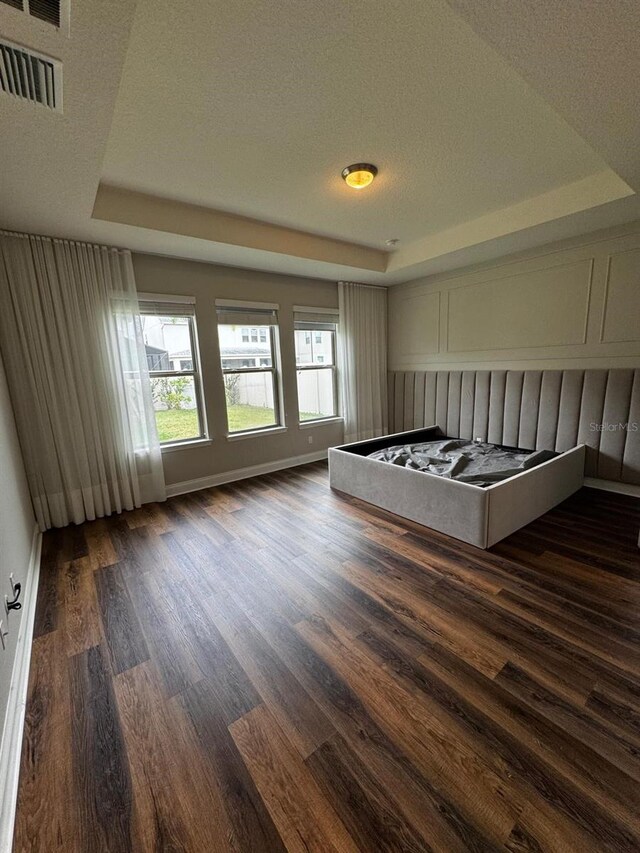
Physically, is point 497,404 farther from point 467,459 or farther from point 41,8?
point 41,8

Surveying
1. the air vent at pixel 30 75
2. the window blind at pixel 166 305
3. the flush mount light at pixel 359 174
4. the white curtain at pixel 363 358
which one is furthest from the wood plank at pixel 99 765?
the white curtain at pixel 363 358

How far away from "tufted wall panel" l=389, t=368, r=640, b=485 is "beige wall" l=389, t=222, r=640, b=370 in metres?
0.17

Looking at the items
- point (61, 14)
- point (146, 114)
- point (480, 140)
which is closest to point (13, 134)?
point (146, 114)

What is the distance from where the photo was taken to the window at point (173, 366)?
3.67 metres

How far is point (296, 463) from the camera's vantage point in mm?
4934

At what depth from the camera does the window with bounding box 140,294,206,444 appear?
12.1 feet

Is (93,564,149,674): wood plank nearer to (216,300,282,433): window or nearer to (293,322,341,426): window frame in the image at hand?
(216,300,282,433): window

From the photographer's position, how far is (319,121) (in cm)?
194

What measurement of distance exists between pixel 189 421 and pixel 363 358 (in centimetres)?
274

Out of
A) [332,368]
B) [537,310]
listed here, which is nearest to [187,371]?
[332,368]

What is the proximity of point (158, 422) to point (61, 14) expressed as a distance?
3222 mm

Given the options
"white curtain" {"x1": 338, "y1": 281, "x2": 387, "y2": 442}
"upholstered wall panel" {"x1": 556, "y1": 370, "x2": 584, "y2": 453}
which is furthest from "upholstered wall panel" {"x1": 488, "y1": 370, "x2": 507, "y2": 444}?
"white curtain" {"x1": 338, "y1": 281, "x2": 387, "y2": 442}

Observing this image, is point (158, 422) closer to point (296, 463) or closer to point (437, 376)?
point (296, 463)

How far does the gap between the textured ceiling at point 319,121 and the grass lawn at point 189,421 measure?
1.74 metres
